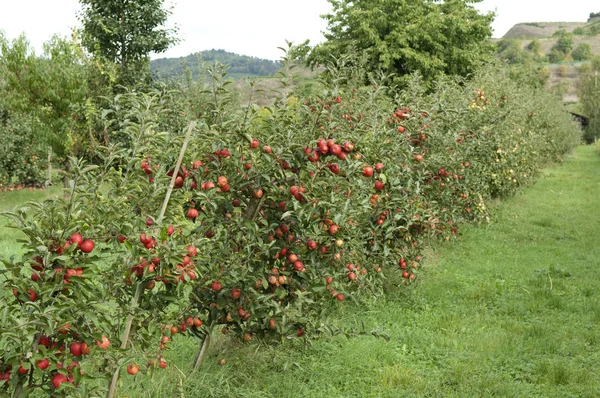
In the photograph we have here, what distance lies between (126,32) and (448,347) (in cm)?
1996

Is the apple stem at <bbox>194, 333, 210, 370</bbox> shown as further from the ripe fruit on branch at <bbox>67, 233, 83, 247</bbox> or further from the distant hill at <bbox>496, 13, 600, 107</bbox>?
the distant hill at <bbox>496, 13, 600, 107</bbox>

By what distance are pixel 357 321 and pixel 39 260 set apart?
3.52 m

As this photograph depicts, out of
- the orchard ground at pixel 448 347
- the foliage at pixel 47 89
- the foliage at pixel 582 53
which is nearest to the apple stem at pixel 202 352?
the orchard ground at pixel 448 347

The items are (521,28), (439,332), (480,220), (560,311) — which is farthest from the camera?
(521,28)

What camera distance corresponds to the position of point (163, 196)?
9.95 ft

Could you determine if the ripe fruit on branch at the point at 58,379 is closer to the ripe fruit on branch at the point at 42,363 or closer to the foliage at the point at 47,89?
the ripe fruit on branch at the point at 42,363

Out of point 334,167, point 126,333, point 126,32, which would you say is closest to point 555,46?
point 126,32

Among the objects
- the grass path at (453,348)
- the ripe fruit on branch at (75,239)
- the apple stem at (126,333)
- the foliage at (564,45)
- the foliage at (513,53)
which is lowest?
the grass path at (453,348)

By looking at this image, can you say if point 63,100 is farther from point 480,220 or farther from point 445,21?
point 445,21

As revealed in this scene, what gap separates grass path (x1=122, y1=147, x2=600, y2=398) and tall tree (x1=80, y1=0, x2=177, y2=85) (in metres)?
16.8

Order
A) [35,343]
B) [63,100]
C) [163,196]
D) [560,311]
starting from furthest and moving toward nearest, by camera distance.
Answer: [63,100] < [560,311] < [163,196] < [35,343]

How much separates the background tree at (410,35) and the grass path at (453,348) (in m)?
17.3

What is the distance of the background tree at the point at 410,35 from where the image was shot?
79.7 feet

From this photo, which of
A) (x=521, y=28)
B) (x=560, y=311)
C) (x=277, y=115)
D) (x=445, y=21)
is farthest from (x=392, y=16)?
(x=521, y=28)
